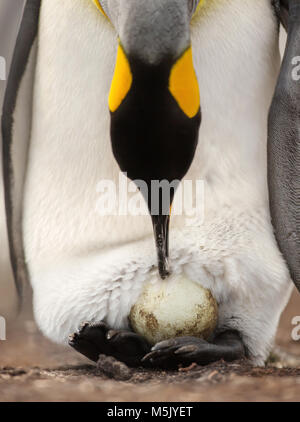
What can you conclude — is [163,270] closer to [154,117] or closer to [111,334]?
[111,334]

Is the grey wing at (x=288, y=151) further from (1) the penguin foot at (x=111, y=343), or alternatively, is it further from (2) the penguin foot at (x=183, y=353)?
(1) the penguin foot at (x=111, y=343)

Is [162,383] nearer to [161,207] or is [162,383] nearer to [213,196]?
[161,207]

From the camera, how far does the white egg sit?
1.26 m

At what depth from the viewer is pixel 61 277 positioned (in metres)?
1.44

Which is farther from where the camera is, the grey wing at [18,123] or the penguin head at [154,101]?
the grey wing at [18,123]

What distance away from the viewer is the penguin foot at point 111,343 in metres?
1.27

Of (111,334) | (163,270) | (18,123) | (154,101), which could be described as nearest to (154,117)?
(154,101)

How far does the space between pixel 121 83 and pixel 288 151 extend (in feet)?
1.41

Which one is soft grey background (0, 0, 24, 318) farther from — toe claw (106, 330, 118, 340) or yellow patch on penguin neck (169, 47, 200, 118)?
yellow patch on penguin neck (169, 47, 200, 118)

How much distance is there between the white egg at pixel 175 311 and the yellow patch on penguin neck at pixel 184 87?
1.25 feet

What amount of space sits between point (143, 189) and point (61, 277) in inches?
17.8

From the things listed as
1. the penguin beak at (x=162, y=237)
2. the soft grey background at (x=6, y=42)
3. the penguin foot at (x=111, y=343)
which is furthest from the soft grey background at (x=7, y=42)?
the penguin beak at (x=162, y=237)

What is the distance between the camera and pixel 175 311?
1258mm

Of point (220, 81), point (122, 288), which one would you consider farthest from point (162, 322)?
point (220, 81)
